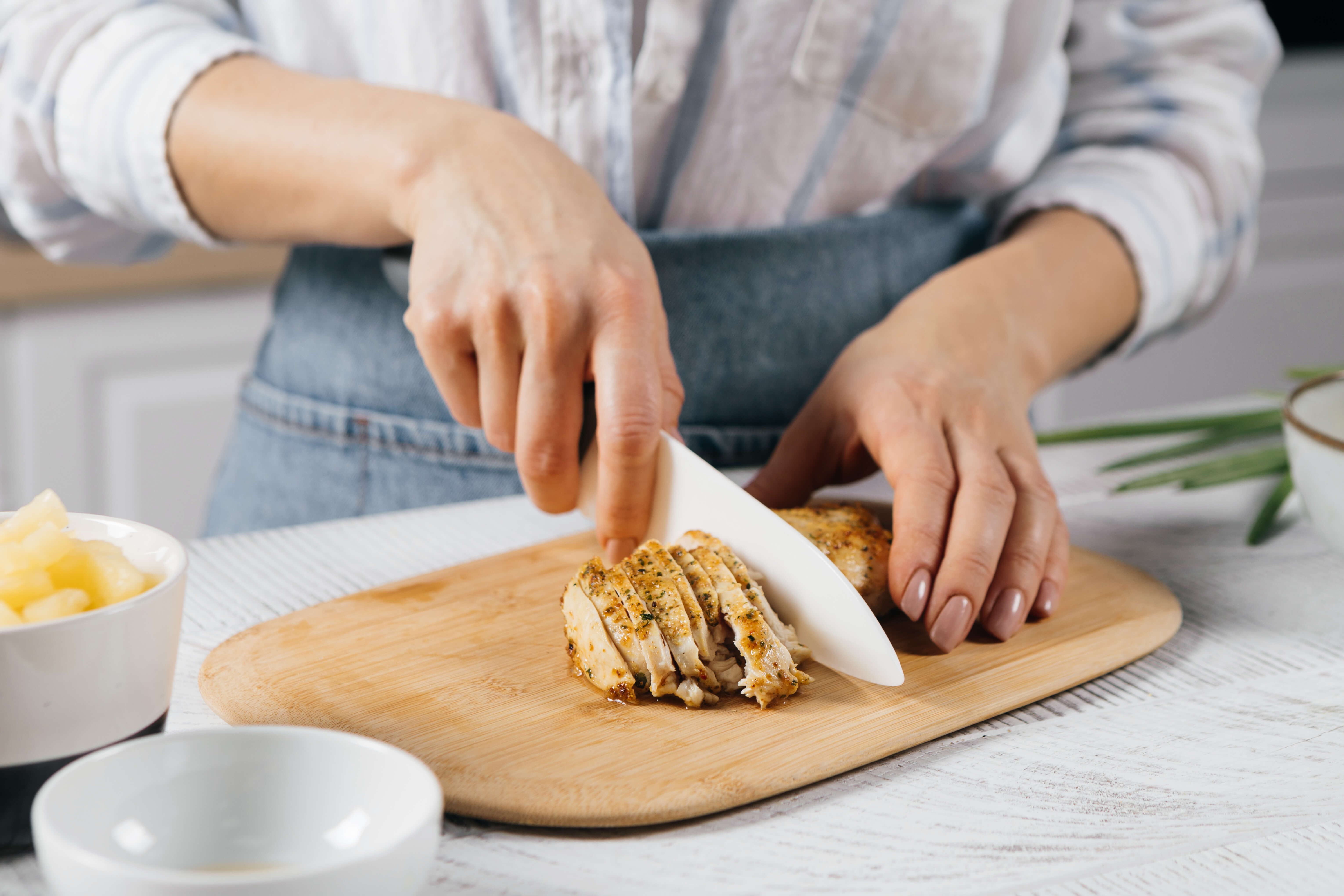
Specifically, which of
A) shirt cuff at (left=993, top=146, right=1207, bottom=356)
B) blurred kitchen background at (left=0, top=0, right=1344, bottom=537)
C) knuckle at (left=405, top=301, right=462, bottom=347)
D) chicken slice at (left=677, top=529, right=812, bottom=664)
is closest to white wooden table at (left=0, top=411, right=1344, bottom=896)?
chicken slice at (left=677, top=529, right=812, bottom=664)

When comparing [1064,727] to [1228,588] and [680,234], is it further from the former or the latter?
[680,234]

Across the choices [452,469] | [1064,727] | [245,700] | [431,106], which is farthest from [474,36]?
[1064,727]

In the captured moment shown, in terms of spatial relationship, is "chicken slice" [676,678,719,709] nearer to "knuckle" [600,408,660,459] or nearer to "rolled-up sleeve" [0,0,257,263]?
"knuckle" [600,408,660,459]

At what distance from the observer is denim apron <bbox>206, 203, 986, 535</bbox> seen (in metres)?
1.28

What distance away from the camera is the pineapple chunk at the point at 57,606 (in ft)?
1.85

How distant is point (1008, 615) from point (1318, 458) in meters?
0.30

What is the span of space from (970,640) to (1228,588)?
0.98 ft

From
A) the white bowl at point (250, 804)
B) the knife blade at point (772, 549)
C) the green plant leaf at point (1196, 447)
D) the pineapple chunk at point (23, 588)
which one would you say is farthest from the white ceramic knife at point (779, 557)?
the green plant leaf at point (1196, 447)

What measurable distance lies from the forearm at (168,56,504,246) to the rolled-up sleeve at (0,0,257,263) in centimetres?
2

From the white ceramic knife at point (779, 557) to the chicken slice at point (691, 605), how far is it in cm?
6

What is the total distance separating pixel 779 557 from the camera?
2.92ft

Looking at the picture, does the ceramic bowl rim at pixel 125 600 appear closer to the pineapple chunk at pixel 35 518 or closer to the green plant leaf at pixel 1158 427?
the pineapple chunk at pixel 35 518

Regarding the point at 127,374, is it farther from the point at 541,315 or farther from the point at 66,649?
the point at 66,649

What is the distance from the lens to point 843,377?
1115 mm
